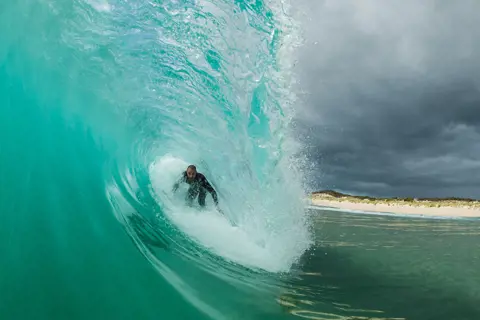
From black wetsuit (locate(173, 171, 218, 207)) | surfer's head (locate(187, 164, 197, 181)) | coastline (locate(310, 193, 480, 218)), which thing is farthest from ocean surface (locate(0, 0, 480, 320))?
coastline (locate(310, 193, 480, 218))

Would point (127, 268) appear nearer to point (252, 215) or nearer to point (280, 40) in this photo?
point (252, 215)

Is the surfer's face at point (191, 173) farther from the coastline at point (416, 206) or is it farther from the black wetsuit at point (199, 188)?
the coastline at point (416, 206)

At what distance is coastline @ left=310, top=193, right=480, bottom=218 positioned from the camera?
131ft

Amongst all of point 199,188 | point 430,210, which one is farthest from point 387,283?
point 430,210

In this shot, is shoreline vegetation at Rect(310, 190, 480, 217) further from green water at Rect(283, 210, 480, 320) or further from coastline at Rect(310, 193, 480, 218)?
green water at Rect(283, 210, 480, 320)

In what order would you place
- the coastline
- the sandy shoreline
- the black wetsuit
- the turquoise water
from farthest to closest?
the coastline
the sandy shoreline
the black wetsuit
the turquoise water

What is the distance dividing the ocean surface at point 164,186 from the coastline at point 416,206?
31.5m

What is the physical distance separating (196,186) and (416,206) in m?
48.2

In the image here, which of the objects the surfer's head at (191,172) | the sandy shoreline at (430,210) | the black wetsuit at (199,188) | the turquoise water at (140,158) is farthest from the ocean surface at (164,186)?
the sandy shoreline at (430,210)

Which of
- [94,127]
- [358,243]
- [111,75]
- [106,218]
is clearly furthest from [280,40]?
[358,243]

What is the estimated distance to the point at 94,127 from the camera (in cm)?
754

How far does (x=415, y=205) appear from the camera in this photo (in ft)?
171

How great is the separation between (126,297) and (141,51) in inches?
246

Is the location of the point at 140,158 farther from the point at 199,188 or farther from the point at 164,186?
the point at 199,188
